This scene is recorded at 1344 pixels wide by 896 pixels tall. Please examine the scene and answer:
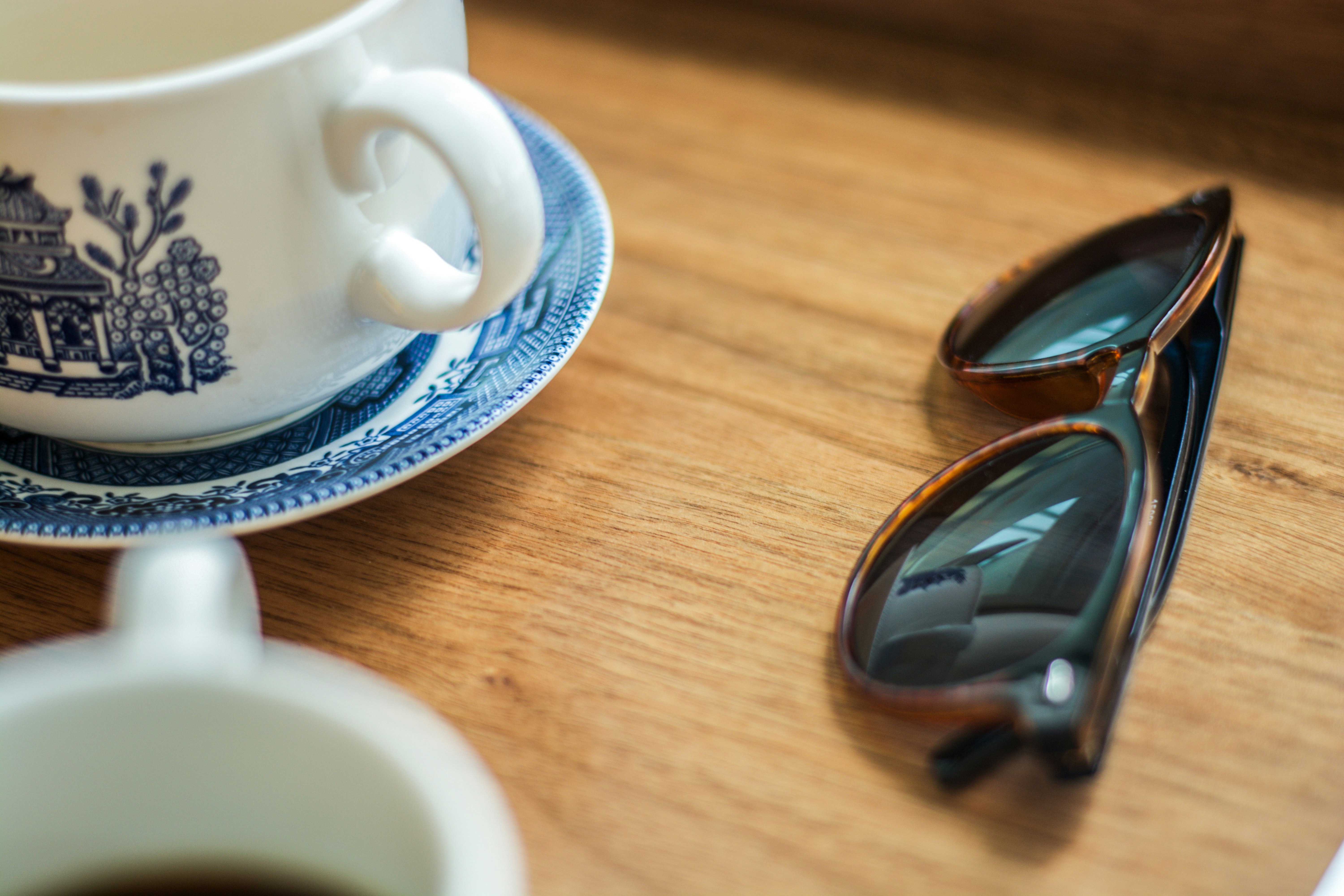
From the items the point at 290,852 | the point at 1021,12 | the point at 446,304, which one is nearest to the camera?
the point at 290,852

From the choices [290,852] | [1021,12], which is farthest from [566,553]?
[1021,12]

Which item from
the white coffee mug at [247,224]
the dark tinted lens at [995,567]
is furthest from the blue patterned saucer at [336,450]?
the dark tinted lens at [995,567]

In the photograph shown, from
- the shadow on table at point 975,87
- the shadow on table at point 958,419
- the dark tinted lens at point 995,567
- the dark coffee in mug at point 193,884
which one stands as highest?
the shadow on table at point 975,87

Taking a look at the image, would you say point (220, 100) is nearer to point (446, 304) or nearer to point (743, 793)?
point (446, 304)

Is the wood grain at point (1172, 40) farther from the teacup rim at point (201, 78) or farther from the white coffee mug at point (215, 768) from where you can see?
the white coffee mug at point (215, 768)

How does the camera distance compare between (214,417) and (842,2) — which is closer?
(214,417)

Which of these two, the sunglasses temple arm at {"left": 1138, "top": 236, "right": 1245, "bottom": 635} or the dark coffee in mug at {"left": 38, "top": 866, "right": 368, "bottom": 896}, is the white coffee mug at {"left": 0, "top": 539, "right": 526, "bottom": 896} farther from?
the sunglasses temple arm at {"left": 1138, "top": 236, "right": 1245, "bottom": 635}
